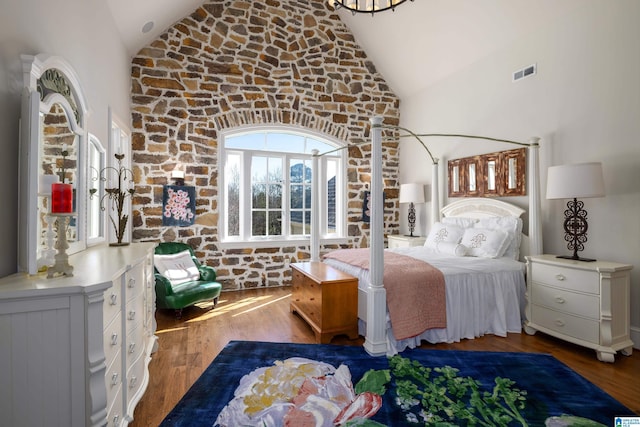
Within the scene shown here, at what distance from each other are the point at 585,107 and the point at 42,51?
4617 millimetres

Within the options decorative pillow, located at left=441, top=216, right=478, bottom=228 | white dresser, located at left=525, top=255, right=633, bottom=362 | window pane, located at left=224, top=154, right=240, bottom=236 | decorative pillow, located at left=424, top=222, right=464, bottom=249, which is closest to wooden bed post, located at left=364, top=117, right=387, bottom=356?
white dresser, located at left=525, top=255, right=633, bottom=362

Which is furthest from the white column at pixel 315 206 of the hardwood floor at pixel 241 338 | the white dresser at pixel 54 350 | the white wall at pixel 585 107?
the white dresser at pixel 54 350

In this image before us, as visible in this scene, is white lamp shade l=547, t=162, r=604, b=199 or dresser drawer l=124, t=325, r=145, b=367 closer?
dresser drawer l=124, t=325, r=145, b=367

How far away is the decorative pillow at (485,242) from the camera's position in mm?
3850

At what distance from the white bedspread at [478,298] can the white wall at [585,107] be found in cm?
75

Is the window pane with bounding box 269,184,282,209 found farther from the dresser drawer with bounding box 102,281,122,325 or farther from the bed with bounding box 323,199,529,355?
the dresser drawer with bounding box 102,281,122,325

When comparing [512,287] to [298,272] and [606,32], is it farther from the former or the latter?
[606,32]

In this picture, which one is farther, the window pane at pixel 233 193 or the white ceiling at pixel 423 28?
the window pane at pixel 233 193

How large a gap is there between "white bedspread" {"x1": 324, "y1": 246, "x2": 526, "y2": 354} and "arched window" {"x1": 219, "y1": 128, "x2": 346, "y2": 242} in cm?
227

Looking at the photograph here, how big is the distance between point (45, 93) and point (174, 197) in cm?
303

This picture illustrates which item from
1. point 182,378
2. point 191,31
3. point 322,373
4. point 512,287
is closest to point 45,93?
point 182,378

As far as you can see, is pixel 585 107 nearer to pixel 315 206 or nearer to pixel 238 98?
pixel 315 206

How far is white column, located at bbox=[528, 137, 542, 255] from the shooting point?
3670 mm

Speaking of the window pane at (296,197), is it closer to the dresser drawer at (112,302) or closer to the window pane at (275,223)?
the window pane at (275,223)
